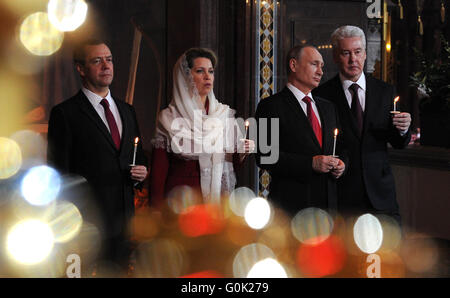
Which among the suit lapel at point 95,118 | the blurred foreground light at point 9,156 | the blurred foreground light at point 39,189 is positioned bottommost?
the blurred foreground light at point 39,189

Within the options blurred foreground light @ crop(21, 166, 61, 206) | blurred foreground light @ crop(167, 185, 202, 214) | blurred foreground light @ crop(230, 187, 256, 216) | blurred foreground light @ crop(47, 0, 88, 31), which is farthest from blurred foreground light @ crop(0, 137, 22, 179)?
blurred foreground light @ crop(21, 166, 61, 206)

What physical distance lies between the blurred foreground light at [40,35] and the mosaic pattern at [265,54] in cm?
289

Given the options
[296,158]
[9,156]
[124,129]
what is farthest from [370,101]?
[9,156]

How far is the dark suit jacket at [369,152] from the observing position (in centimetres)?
445

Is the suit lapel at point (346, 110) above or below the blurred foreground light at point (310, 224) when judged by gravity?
above

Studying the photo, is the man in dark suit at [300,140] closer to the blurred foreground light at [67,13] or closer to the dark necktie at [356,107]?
the dark necktie at [356,107]

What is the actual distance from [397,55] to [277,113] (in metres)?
9.38

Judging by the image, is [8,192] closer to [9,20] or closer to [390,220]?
[390,220]

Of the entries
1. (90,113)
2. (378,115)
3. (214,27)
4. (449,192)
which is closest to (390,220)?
(378,115)

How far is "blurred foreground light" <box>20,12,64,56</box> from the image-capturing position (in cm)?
901

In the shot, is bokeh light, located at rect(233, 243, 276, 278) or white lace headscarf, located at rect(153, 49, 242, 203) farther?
white lace headscarf, located at rect(153, 49, 242, 203)

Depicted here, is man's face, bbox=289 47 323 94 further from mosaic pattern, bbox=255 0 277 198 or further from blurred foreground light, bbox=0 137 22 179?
blurred foreground light, bbox=0 137 22 179

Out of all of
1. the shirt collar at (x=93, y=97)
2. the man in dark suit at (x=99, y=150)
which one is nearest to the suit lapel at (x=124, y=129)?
the man in dark suit at (x=99, y=150)

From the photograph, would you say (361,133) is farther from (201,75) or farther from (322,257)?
(201,75)
